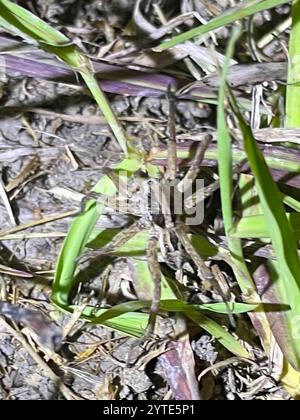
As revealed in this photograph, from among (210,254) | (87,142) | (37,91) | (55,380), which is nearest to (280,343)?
(210,254)

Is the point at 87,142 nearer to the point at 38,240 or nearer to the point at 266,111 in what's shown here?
the point at 38,240

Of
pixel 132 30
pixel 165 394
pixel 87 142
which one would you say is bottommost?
pixel 165 394

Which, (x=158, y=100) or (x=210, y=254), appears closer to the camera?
(x=210, y=254)

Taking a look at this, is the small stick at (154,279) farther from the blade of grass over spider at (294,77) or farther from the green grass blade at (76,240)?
the blade of grass over spider at (294,77)

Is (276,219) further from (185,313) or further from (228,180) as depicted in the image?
(185,313)

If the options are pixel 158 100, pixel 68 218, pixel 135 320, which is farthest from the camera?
pixel 158 100

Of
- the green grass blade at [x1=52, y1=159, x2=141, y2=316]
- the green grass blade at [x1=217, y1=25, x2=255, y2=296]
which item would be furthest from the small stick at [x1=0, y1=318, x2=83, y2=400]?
the green grass blade at [x1=217, y1=25, x2=255, y2=296]

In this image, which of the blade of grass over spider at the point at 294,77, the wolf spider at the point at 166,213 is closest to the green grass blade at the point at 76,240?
the wolf spider at the point at 166,213
